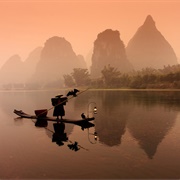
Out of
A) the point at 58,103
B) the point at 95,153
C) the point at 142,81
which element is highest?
the point at 142,81

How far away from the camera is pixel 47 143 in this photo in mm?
14180

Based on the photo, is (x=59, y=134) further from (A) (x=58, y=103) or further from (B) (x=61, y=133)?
(A) (x=58, y=103)

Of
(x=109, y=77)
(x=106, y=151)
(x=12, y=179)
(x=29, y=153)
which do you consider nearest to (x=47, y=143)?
(x=29, y=153)

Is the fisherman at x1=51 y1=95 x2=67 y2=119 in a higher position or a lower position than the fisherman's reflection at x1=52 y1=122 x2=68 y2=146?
higher

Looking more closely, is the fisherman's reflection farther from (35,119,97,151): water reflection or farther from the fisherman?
the fisherman

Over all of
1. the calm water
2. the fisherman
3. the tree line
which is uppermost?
the tree line

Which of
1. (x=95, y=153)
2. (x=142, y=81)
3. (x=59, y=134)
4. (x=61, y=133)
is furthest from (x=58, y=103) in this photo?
(x=142, y=81)

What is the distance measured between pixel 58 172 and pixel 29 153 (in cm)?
328

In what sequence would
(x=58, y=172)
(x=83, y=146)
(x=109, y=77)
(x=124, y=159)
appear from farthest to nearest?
(x=109, y=77) → (x=83, y=146) → (x=124, y=159) → (x=58, y=172)

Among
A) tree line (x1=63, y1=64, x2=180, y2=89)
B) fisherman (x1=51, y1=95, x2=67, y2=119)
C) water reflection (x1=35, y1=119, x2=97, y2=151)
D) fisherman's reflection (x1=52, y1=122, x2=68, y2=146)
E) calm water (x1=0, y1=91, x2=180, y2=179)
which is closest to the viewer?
calm water (x1=0, y1=91, x2=180, y2=179)

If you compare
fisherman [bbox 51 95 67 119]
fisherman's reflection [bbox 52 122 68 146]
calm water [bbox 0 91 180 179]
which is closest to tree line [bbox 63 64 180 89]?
fisherman [bbox 51 95 67 119]

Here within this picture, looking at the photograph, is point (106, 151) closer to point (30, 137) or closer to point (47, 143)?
point (47, 143)

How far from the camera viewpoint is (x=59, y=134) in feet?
54.5

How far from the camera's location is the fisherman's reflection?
14867 millimetres
